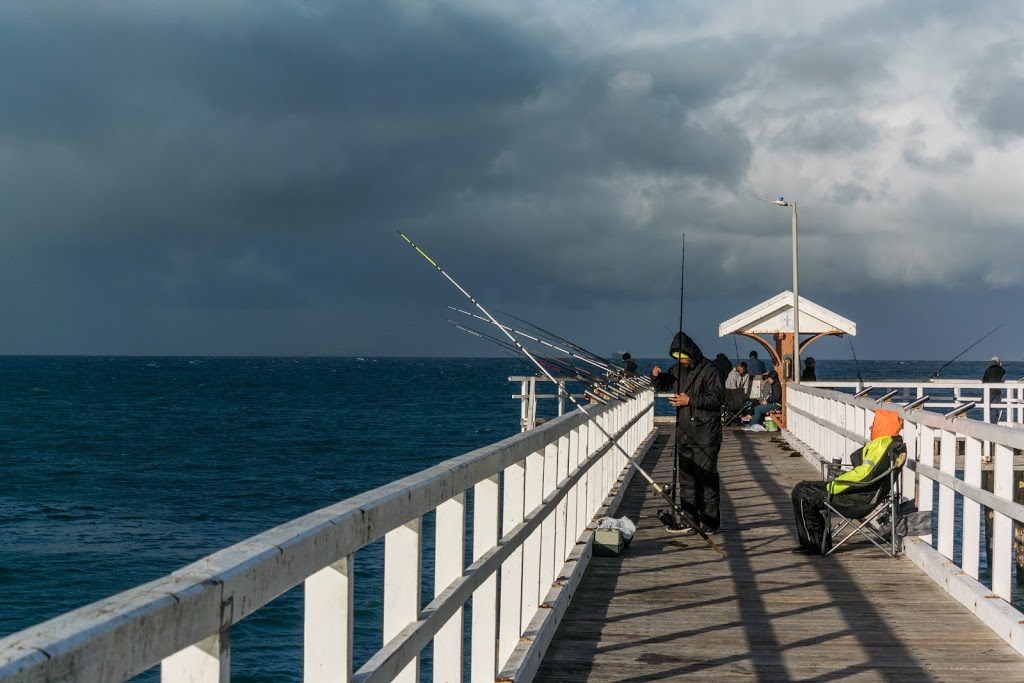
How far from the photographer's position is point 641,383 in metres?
23.4

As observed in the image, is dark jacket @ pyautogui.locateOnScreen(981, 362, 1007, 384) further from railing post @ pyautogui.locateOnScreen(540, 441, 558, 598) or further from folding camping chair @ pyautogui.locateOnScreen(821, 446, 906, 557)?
railing post @ pyautogui.locateOnScreen(540, 441, 558, 598)

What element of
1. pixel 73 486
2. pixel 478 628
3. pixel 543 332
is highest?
pixel 543 332

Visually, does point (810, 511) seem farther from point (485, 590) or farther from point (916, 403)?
point (485, 590)

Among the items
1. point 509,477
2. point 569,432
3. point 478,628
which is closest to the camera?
point 478,628

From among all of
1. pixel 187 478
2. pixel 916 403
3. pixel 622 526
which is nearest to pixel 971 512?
pixel 916 403

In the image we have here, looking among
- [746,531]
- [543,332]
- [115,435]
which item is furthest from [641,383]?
[115,435]

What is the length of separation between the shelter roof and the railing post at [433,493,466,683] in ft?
91.9

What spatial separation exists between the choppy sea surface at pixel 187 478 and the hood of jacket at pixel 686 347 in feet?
22.2

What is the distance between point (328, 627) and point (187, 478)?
4028 cm

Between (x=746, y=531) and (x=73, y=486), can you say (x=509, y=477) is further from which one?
(x=73, y=486)

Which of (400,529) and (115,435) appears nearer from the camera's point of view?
(400,529)

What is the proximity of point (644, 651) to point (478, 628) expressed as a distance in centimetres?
188

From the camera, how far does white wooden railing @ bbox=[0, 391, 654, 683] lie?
178 cm

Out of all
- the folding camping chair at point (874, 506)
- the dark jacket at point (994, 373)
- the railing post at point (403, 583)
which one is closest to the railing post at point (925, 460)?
the folding camping chair at point (874, 506)
